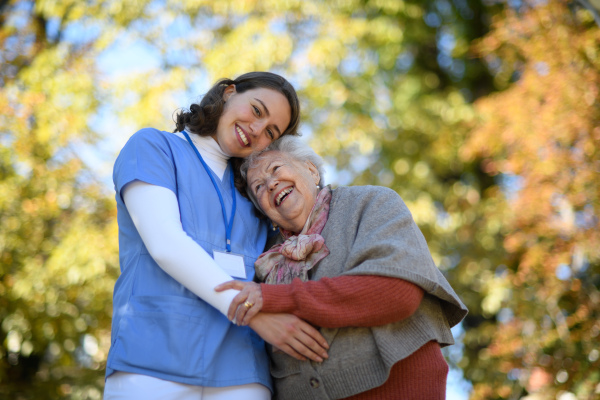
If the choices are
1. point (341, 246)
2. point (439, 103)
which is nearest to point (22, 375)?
point (341, 246)

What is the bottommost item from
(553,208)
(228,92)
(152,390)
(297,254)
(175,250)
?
(553,208)

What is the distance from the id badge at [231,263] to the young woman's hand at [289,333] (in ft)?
0.68

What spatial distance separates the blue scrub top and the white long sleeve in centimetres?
7

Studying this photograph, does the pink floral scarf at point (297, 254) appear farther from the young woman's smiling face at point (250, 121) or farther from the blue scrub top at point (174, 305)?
the young woman's smiling face at point (250, 121)

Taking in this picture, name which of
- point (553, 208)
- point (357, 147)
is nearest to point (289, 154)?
point (553, 208)

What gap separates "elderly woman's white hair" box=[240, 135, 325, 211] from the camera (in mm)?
2139

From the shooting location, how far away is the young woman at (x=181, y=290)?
1.62 metres

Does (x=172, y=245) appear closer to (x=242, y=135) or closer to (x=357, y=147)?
(x=242, y=135)

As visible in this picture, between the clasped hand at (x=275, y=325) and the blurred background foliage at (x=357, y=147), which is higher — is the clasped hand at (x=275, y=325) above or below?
above

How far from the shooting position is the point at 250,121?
83.3 inches

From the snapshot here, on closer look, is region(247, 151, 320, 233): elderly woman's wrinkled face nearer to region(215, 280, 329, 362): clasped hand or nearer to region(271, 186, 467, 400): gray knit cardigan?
region(271, 186, 467, 400): gray knit cardigan

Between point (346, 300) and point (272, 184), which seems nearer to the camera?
point (346, 300)

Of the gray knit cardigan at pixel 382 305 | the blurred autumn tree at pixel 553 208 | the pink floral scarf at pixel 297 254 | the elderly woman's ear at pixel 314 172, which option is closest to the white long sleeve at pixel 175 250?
the pink floral scarf at pixel 297 254

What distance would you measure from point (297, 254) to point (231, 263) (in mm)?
205
